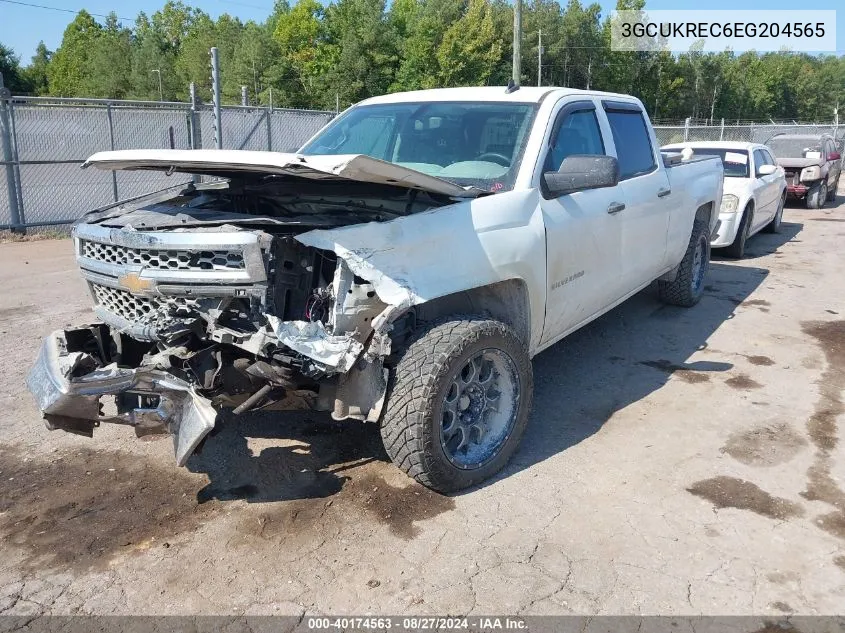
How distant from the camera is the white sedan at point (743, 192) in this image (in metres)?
9.88

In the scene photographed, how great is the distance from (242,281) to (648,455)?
249cm

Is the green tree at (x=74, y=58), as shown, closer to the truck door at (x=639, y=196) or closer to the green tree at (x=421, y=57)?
the green tree at (x=421, y=57)

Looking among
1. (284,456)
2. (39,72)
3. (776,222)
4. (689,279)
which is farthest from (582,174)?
(39,72)

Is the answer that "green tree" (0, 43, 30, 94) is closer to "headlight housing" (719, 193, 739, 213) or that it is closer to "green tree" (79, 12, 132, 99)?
"green tree" (79, 12, 132, 99)

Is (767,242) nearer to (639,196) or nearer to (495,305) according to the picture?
(639,196)

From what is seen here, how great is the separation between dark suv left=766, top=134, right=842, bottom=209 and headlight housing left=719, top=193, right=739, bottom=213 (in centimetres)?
703

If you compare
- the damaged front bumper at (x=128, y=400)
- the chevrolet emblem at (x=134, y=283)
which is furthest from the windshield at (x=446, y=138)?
the damaged front bumper at (x=128, y=400)

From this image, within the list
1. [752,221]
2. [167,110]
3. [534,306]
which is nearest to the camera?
[534,306]

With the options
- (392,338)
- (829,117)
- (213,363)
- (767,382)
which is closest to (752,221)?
(767,382)

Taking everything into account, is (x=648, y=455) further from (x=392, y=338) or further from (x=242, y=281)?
(x=242, y=281)

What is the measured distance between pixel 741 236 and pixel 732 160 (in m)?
1.58

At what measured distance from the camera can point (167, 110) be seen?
41.2ft

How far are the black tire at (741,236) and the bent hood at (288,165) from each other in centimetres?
766

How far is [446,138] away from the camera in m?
4.51
